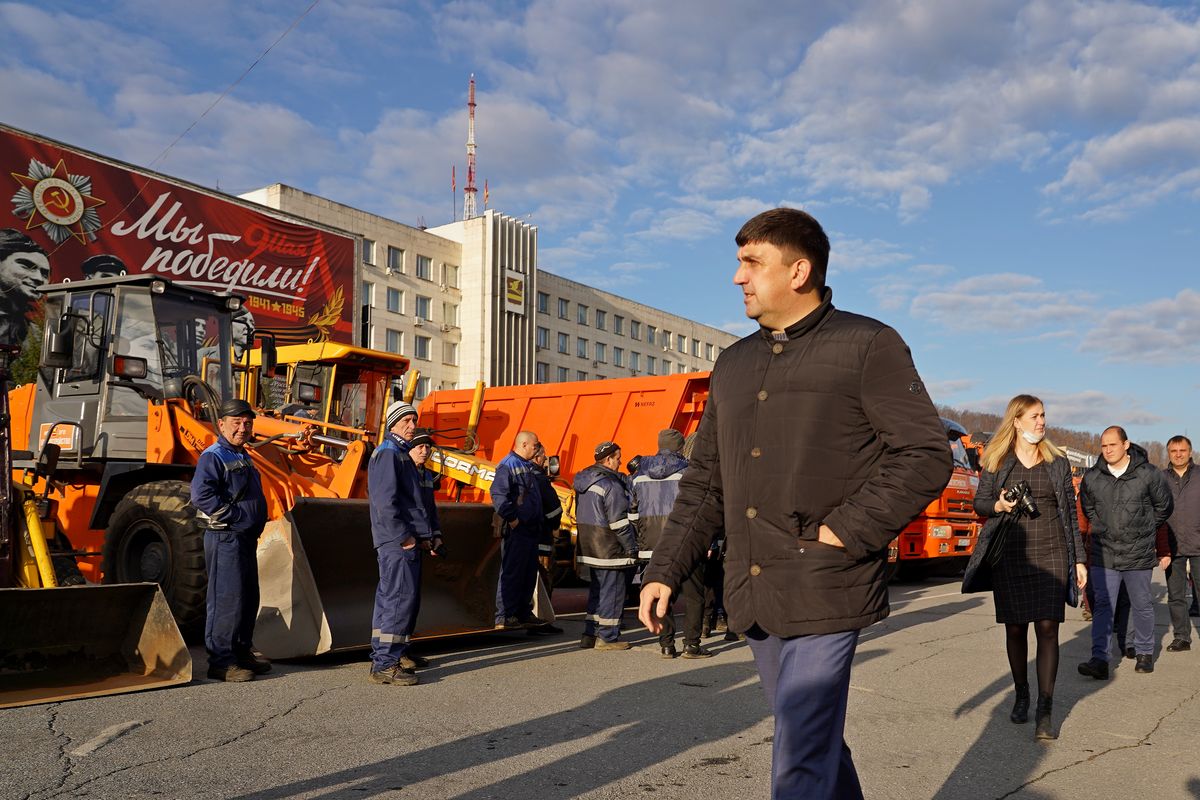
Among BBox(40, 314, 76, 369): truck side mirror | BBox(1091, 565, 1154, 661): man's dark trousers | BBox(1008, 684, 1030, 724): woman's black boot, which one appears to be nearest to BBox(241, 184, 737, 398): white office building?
BBox(40, 314, 76, 369): truck side mirror

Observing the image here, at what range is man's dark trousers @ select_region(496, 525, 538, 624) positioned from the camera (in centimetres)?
922

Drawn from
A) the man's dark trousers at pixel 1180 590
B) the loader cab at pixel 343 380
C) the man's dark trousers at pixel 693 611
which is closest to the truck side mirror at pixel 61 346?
the loader cab at pixel 343 380

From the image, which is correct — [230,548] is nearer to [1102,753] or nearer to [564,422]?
[1102,753]

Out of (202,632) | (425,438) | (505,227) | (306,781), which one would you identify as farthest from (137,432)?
(505,227)

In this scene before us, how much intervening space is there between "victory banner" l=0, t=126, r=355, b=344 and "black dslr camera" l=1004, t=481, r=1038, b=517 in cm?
2429

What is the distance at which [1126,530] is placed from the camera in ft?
25.9

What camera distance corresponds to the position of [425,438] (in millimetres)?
7613

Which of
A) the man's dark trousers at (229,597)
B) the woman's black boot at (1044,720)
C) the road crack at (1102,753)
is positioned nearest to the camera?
the road crack at (1102,753)

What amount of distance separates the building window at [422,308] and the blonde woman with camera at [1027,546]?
49335mm

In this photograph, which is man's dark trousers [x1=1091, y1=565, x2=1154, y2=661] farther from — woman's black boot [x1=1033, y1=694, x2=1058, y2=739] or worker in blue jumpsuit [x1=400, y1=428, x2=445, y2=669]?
worker in blue jumpsuit [x1=400, y1=428, x2=445, y2=669]

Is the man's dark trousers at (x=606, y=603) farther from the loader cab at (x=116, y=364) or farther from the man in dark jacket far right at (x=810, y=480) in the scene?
the man in dark jacket far right at (x=810, y=480)

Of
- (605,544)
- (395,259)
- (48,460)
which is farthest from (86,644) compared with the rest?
(395,259)

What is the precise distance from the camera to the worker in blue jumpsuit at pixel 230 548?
698 centimetres

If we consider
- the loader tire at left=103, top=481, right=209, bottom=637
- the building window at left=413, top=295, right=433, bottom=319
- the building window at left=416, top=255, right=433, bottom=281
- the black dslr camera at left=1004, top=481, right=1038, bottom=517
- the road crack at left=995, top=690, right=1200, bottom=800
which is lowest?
the road crack at left=995, top=690, right=1200, bottom=800
